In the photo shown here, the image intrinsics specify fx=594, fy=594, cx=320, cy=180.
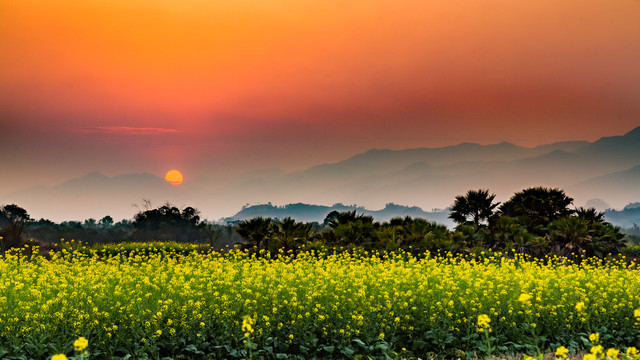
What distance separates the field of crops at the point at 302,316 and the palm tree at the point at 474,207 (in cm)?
1389

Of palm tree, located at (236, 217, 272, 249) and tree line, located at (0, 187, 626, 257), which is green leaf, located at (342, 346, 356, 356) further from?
palm tree, located at (236, 217, 272, 249)

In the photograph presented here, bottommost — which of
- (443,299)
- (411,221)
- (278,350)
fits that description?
(278,350)

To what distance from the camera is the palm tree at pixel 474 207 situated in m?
26.1

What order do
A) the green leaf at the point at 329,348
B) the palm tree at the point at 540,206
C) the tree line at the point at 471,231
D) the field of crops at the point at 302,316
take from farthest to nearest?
the palm tree at the point at 540,206 → the tree line at the point at 471,231 → the green leaf at the point at 329,348 → the field of crops at the point at 302,316

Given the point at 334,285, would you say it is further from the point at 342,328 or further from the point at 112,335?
the point at 112,335

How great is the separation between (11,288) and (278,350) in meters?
5.13

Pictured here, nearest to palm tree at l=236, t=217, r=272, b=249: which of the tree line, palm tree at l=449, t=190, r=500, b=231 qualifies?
the tree line

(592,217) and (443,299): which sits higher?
(592,217)

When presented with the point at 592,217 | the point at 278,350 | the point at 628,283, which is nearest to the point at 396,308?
the point at 278,350

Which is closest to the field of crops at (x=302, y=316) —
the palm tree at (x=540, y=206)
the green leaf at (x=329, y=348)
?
the green leaf at (x=329, y=348)

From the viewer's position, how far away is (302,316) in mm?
9383

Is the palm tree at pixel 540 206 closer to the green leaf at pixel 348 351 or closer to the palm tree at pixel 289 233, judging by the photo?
the palm tree at pixel 289 233

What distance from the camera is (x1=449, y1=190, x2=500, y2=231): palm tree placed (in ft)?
85.5

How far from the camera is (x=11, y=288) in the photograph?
10570 mm
